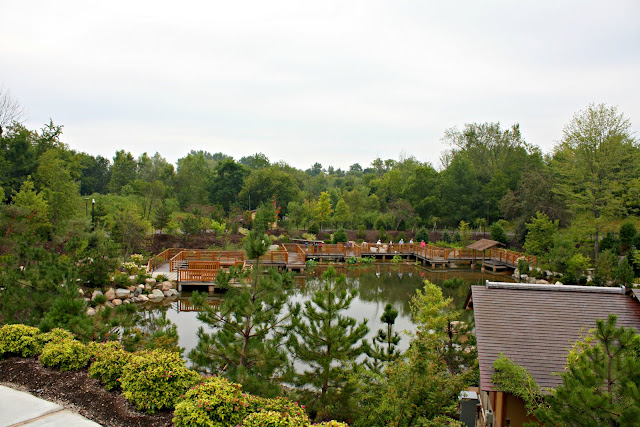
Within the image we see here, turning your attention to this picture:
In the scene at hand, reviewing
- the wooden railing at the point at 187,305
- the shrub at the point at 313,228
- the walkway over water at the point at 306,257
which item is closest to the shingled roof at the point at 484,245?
the walkway over water at the point at 306,257

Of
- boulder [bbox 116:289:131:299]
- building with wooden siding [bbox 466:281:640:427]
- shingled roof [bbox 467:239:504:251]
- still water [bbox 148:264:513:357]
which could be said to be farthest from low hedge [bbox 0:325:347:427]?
shingled roof [bbox 467:239:504:251]

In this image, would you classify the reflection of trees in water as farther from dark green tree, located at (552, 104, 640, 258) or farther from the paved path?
the paved path

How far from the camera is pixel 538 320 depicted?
24.4ft

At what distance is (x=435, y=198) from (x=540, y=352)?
30.6m

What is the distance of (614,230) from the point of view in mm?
25891

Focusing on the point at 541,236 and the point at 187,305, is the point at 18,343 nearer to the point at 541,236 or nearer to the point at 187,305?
the point at 187,305

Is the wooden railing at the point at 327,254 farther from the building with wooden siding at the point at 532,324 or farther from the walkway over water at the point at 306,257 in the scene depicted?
the building with wooden siding at the point at 532,324

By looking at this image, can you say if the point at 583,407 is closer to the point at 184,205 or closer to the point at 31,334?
the point at 31,334

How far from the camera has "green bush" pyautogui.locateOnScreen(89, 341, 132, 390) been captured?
5602 mm

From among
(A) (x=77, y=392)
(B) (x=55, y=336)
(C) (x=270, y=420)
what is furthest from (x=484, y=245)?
(A) (x=77, y=392)

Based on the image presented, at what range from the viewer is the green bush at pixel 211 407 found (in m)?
4.39

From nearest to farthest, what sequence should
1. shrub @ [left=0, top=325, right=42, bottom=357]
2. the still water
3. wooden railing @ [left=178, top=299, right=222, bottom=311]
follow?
shrub @ [left=0, top=325, right=42, bottom=357], the still water, wooden railing @ [left=178, top=299, right=222, bottom=311]

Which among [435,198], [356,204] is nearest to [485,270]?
[435,198]

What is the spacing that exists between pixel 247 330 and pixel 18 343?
3.56 meters
